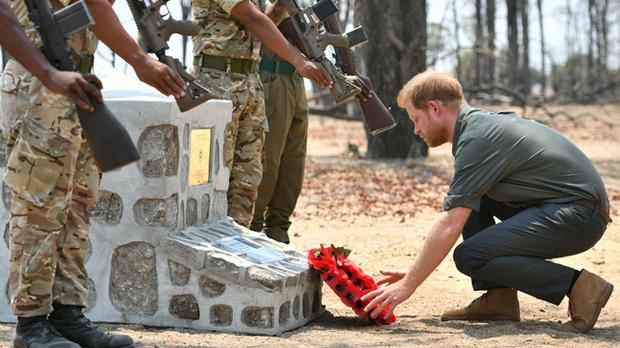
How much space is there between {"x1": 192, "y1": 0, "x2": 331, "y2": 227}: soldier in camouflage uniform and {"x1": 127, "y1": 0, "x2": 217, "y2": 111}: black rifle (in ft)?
2.61

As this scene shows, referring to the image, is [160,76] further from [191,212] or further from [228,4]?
[228,4]

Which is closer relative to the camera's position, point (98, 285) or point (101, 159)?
point (101, 159)

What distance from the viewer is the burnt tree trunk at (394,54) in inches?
548

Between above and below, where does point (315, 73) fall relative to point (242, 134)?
above

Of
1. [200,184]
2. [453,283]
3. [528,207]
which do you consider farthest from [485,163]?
[453,283]

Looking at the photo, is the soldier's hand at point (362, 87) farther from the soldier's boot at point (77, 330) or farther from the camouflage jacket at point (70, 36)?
the soldier's boot at point (77, 330)

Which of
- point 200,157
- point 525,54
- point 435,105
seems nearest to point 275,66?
point 200,157

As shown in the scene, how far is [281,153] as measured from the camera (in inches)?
249

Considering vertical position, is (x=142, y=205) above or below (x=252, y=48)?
below

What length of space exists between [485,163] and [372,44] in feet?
31.6

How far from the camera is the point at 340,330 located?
15.6 ft

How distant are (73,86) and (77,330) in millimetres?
990

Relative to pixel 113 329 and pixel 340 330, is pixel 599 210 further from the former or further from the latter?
pixel 113 329

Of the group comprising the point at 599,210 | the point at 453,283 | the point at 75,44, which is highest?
the point at 75,44
